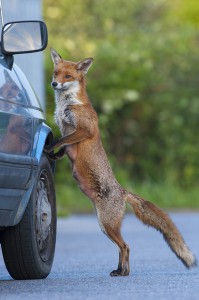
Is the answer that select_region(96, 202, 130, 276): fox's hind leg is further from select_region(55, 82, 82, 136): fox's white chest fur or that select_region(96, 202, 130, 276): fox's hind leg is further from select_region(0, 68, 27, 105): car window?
select_region(0, 68, 27, 105): car window

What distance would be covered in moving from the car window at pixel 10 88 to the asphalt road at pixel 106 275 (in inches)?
48.4

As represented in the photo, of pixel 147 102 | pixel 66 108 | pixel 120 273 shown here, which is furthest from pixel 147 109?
pixel 120 273

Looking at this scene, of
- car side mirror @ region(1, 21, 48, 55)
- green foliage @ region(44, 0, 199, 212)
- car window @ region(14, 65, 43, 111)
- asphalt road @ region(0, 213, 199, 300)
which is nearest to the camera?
asphalt road @ region(0, 213, 199, 300)

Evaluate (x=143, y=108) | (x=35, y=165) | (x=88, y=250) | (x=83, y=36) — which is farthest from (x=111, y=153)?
(x=35, y=165)

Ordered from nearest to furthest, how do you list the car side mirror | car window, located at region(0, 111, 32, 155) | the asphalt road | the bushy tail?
the asphalt road
car window, located at region(0, 111, 32, 155)
the car side mirror
the bushy tail

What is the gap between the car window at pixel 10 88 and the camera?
7887 millimetres

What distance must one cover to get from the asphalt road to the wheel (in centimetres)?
10

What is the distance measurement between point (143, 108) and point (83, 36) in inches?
228

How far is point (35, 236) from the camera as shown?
8.41m

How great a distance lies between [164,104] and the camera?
2595 cm

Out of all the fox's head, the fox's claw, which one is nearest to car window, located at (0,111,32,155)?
the fox's claw

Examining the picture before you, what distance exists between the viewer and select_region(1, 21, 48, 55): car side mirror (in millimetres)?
8047

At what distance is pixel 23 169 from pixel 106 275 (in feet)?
5.09

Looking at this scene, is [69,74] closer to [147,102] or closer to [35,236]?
[35,236]
